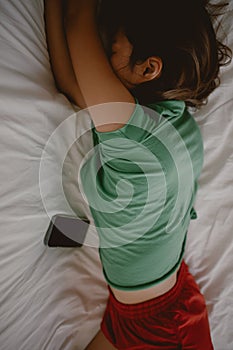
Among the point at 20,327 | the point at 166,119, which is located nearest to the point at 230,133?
the point at 166,119

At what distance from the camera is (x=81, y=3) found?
0.67 meters

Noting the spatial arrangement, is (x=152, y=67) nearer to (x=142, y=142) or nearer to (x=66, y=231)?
(x=142, y=142)

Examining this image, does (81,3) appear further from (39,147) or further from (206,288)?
(206,288)

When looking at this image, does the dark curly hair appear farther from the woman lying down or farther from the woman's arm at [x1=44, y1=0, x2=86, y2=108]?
the woman's arm at [x1=44, y1=0, x2=86, y2=108]

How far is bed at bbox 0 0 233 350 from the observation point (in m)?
0.73

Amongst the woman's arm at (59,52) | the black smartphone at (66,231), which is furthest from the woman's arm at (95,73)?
the black smartphone at (66,231)

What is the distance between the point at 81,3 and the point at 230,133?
1.83 feet

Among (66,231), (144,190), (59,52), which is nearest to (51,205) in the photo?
(66,231)

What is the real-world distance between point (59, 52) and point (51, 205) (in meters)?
0.33

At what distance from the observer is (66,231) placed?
2.91 feet

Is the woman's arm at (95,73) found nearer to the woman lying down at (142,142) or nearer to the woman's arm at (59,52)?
the woman lying down at (142,142)

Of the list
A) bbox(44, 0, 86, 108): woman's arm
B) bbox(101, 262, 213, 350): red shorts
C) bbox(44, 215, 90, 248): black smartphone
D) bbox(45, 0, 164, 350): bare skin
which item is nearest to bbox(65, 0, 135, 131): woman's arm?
bbox(45, 0, 164, 350): bare skin

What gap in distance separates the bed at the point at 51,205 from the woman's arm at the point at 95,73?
0.15 m

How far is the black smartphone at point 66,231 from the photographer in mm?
853
